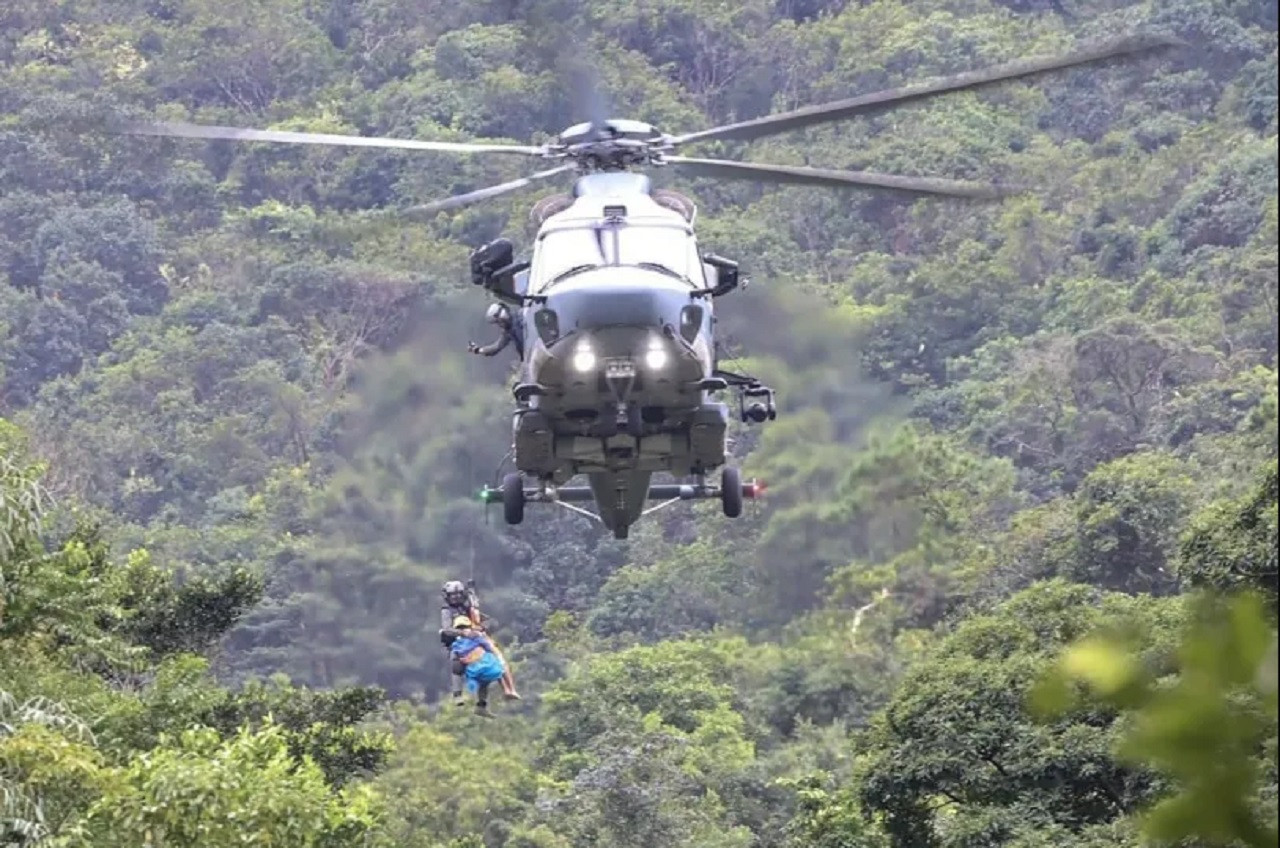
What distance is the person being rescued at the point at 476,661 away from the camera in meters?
11.1

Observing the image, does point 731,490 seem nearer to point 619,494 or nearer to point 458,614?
point 619,494

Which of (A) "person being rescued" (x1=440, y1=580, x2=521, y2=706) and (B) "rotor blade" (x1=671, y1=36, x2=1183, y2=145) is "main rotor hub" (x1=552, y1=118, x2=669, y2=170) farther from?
(A) "person being rescued" (x1=440, y1=580, x2=521, y2=706)

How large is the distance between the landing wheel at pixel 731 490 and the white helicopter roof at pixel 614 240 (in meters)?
1.28

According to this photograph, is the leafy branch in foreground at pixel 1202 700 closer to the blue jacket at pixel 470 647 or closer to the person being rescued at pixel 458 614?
the person being rescued at pixel 458 614

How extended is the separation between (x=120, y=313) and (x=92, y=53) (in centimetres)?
791

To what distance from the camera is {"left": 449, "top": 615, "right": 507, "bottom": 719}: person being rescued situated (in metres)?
11.1

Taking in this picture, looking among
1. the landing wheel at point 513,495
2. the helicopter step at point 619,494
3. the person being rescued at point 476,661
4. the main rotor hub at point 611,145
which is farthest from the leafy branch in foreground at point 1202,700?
the person being rescued at point 476,661

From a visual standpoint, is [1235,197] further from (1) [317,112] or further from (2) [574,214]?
(2) [574,214]

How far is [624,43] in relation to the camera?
42781 millimetres

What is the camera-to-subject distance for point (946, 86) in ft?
27.1

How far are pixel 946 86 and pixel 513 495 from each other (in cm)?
351

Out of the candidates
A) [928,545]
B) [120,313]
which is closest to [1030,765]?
[928,545]

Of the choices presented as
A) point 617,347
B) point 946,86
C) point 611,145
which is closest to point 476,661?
point 617,347

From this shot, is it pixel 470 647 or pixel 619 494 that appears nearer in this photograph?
pixel 619 494
